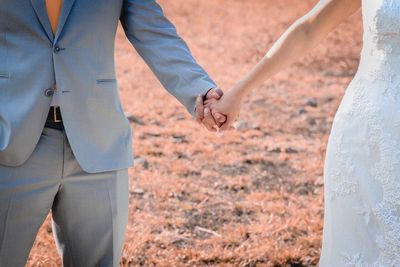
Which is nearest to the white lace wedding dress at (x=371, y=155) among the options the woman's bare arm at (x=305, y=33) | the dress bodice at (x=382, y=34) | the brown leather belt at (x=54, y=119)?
the dress bodice at (x=382, y=34)

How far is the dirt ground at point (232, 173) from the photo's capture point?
4.35m

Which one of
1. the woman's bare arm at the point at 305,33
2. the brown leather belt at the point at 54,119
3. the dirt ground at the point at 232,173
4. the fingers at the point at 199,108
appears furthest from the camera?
the dirt ground at the point at 232,173

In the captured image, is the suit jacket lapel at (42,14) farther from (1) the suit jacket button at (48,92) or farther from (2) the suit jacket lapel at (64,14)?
(1) the suit jacket button at (48,92)

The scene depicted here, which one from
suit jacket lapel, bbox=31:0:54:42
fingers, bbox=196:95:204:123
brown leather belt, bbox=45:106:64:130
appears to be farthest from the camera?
fingers, bbox=196:95:204:123

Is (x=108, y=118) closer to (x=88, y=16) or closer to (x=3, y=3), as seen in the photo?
(x=88, y=16)

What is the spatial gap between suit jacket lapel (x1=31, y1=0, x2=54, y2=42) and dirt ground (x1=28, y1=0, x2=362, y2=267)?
1899mm

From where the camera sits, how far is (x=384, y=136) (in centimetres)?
250

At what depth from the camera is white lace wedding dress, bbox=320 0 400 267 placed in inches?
97.3

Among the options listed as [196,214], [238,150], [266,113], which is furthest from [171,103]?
[196,214]

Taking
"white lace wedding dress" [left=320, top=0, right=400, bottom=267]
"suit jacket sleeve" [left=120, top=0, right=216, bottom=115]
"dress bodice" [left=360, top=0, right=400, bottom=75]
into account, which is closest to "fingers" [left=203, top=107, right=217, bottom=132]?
"suit jacket sleeve" [left=120, top=0, right=216, bottom=115]

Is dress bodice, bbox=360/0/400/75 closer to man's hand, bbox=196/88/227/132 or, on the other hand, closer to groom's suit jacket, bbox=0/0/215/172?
man's hand, bbox=196/88/227/132

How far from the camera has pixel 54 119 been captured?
8.33 ft

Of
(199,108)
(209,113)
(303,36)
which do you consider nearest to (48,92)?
(199,108)

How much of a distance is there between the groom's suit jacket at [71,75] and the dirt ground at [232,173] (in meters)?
1.62
